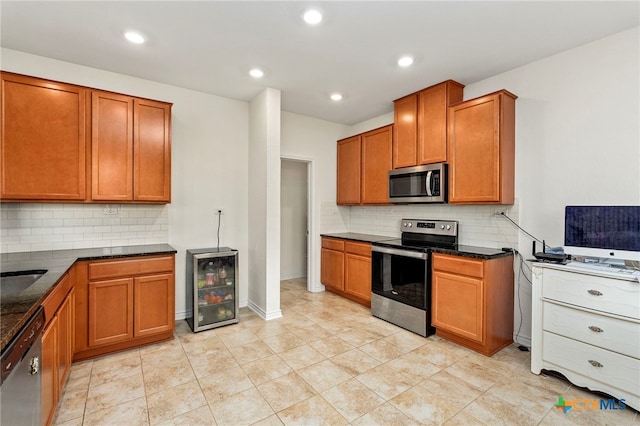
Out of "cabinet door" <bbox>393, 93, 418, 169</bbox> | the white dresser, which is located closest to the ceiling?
"cabinet door" <bbox>393, 93, 418, 169</bbox>

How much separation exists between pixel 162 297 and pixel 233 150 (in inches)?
77.2

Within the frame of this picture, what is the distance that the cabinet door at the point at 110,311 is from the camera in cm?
256

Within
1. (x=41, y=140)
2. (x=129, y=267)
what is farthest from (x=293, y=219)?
(x=41, y=140)

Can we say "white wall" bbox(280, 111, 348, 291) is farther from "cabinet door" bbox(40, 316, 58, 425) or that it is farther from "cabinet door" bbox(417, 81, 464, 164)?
"cabinet door" bbox(40, 316, 58, 425)

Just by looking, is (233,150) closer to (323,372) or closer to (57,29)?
(57,29)

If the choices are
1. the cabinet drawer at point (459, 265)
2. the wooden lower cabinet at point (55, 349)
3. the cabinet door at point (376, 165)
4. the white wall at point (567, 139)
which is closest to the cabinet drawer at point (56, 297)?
the wooden lower cabinet at point (55, 349)

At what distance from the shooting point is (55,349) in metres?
1.80

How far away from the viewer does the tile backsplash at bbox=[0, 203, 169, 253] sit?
271cm

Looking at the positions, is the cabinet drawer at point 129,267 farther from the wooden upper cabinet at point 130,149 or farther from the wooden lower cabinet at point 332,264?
the wooden lower cabinet at point 332,264

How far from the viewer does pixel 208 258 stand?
3.30 meters

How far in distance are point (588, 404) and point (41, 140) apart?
470cm

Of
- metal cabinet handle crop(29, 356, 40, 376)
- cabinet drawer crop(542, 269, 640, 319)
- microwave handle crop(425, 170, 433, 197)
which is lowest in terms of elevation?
metal cabinet handle crop(29, 356, 40, 376)

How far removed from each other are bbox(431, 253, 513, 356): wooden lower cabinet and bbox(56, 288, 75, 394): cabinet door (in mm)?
3064

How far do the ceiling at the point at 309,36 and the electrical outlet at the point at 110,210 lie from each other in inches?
56.0
